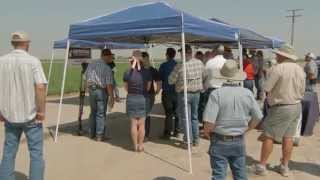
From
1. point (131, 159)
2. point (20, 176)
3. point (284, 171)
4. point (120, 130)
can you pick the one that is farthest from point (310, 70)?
point (20, 176)

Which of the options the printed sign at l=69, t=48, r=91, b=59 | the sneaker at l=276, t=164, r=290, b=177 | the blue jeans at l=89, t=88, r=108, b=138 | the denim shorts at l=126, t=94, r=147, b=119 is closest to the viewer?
the sneaker at l=276, t=164, r=290, b=177

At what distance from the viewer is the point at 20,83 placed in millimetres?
5449

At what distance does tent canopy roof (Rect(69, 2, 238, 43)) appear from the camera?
7.75m

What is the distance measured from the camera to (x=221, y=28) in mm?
8766

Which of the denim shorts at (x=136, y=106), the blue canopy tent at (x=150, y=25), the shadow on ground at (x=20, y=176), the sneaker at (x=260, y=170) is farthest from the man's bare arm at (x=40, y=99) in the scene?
the sneaker at (x=260, y=170)

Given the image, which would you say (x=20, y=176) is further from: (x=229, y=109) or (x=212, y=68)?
(x=212, y=68)

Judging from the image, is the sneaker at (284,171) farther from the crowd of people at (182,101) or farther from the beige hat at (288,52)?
the beige hat at (288,52)

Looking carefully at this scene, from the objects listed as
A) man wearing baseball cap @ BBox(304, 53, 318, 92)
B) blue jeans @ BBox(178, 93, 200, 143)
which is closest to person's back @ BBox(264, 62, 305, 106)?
blue jeans @ BBox(178, 93, 200, 143)

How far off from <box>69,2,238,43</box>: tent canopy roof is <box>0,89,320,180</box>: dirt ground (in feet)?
6.38

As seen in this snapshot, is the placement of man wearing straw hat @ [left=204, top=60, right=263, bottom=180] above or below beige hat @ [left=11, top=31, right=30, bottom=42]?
below

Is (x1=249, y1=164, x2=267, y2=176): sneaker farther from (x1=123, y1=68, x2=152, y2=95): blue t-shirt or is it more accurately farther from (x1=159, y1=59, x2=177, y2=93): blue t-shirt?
(x1=159, y1=59, x2=177, y2=93): blue t-shirt

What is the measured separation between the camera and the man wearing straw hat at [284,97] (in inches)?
260

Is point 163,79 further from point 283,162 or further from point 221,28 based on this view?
point 283,162

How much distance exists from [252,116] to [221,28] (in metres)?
4.08
